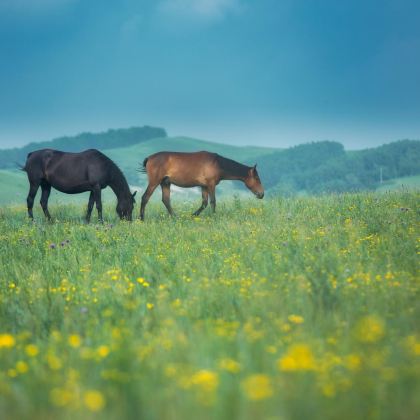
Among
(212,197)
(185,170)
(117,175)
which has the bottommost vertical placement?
(212,197)

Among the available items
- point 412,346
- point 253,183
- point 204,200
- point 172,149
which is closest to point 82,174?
point 204,200

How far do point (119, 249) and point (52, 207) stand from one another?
11070 millimetres

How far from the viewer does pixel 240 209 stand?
16.1 metres

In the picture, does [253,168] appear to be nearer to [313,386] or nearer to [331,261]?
[331,261]

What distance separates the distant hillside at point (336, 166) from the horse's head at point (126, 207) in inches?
3388

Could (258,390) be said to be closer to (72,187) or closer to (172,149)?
(72,187)

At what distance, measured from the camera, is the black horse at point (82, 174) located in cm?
1529

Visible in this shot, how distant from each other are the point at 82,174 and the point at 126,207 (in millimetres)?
1813

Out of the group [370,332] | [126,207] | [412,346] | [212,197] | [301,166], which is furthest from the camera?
[301,166]

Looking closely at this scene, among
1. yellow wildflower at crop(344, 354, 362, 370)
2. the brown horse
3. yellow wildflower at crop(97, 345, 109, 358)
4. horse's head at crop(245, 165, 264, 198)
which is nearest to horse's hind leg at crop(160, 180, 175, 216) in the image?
the brown horse

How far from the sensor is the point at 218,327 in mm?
4742

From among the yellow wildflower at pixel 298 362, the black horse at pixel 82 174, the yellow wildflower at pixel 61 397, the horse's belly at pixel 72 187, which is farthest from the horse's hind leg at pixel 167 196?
the yellow wildflower at pixel 298 362

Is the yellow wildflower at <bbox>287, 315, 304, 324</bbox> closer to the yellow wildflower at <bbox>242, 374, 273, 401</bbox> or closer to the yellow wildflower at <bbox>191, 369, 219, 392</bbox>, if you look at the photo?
the yellow wildflower at <bbox>191, 369, 219, 392</bbox>

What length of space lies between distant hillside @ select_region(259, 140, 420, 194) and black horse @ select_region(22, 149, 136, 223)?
85.9 meters
